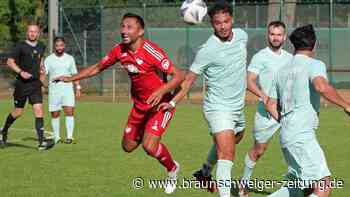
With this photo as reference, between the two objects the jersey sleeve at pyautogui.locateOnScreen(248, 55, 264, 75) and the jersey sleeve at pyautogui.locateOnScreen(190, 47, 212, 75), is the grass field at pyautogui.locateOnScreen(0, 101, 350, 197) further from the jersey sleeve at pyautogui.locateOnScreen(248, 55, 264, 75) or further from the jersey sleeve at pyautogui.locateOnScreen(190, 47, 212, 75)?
the jersey sleeve at pyautogui.locateOnScreen(190, 47, 212, 75)

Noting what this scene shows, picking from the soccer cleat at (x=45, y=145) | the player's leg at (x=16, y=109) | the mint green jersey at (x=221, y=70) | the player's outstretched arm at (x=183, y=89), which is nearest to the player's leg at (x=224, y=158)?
the mint green jersey at (x=221, y=70)

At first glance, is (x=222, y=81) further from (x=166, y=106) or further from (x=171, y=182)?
(x=171, y=182)

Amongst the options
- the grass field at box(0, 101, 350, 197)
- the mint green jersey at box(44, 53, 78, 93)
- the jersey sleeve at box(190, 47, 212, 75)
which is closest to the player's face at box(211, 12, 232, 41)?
the jersey sleeve at box(190, 47, 212, 75)

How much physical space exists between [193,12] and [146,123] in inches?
65.4

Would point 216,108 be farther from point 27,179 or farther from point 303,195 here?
point 27,179

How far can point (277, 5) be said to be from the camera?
1380 inches

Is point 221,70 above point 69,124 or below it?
above

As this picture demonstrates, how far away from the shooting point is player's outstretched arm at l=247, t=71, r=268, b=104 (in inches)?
408

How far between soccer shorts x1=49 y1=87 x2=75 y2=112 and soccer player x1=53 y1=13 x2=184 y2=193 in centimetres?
645

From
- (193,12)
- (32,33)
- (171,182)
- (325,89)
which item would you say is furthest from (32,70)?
(325,89)

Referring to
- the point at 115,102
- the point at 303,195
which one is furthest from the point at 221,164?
the point at 115,102

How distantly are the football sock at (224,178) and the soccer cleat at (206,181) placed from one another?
0.96 m

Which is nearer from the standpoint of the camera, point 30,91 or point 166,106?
point 166,106

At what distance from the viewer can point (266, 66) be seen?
1101 centimetres
